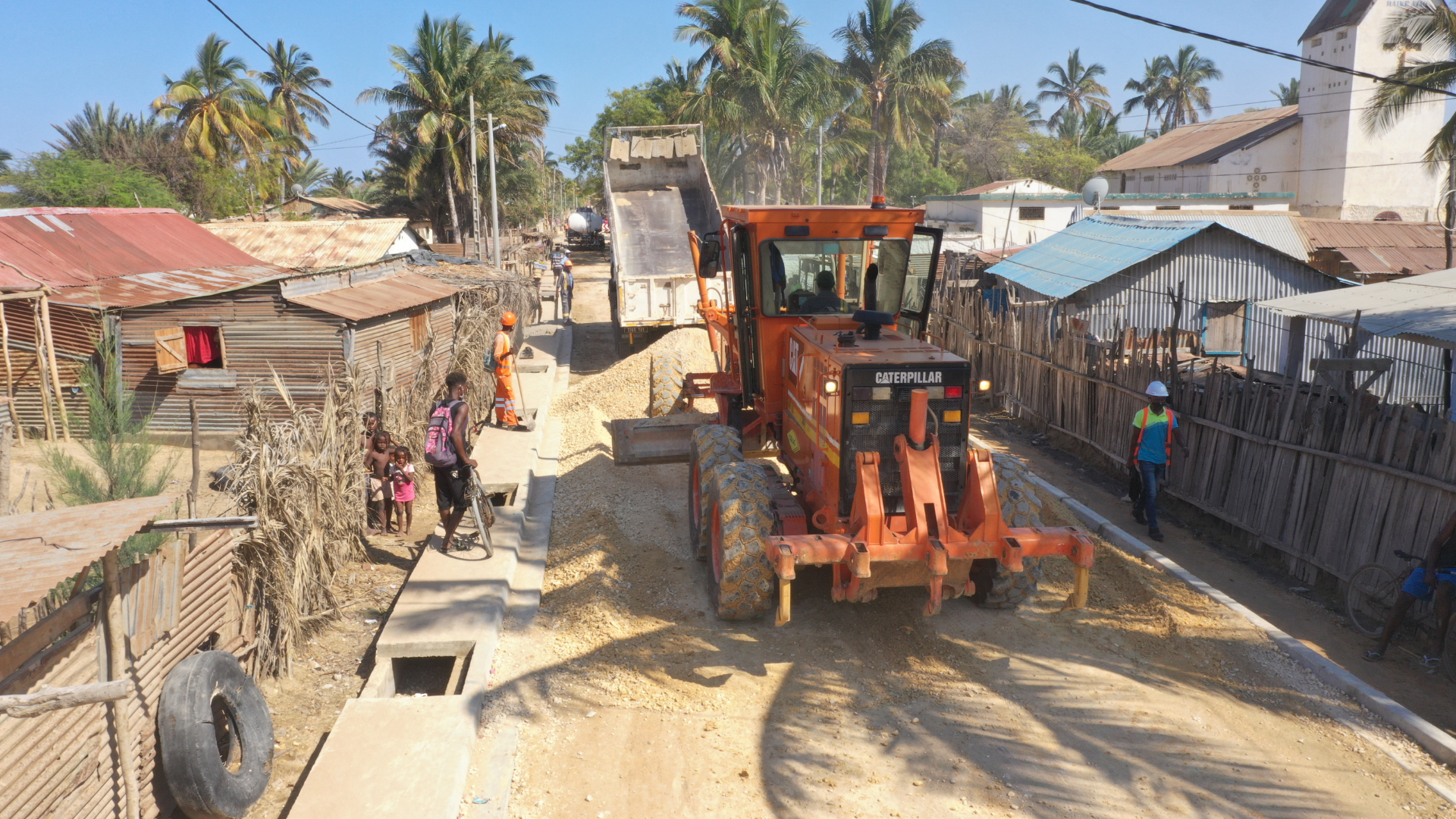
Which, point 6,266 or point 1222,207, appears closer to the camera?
point 6,266

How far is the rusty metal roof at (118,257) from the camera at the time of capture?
12.5 metres

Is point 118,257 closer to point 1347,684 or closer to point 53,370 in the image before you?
point 53,370

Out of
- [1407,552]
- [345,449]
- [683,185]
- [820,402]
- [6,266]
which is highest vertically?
[683,185]

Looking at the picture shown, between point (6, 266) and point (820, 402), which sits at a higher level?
point (6, 266)

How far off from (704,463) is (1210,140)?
38.0 m

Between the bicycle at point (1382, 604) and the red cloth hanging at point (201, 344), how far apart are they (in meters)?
12.4

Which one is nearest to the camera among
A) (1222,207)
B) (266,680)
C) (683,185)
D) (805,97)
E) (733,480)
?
(266,680)

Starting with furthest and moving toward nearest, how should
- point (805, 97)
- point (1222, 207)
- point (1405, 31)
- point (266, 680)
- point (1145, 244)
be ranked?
1. point (805, 97)
2. point (1222, 207)
3. point (1145, 244)
4. point (1405, 31)
5. point (266, 680)

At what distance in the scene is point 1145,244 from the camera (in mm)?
17469

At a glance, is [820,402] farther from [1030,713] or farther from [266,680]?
[266,680]

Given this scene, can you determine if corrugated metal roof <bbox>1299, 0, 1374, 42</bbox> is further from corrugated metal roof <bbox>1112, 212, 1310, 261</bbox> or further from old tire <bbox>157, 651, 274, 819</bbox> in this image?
old tire <bbox>157, 651, 274, 819</bbox>

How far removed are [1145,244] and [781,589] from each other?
14.7 meters

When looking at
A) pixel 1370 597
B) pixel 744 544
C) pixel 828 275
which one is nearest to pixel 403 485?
pixel 744 544

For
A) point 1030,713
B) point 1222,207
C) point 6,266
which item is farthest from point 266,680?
point 1222,207
